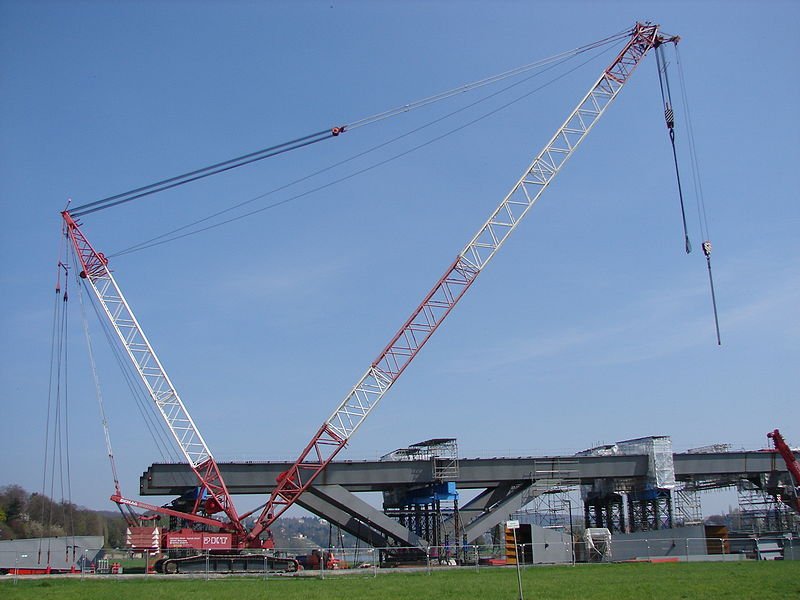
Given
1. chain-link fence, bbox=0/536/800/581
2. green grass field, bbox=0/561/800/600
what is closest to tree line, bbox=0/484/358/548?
chain-link fence, bbox=0/536/800/581

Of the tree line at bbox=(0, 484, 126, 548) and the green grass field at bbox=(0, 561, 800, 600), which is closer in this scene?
the green grass field at bbox=(0, 561, 800, 600)

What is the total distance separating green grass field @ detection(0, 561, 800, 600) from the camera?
2842cm

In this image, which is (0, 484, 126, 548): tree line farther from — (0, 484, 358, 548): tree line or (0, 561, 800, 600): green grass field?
(0, 561, 800, 600): green grass field

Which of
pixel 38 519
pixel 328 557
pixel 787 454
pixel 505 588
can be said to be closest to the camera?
pixel 505 588

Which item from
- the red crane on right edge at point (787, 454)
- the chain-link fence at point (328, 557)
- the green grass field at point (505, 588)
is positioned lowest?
the chain-link fence at point (328, 557)

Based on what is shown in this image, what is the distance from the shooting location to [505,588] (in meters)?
31.5

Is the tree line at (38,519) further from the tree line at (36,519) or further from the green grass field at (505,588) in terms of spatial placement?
the green grass field at (505,588)

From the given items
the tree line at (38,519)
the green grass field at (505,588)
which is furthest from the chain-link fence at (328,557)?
the tree line at (38,519)

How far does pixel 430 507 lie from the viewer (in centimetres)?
7788

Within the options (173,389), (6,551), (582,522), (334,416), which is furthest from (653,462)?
(6,551)

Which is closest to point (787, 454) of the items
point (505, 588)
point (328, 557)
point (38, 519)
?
point (328, 557)

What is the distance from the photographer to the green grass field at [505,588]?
2842 centimetres

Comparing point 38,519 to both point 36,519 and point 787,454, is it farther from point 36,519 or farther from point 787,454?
point 787,454

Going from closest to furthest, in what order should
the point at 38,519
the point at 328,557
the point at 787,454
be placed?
the point at 328,557 < the point at 787,454 < the point at 38,519
